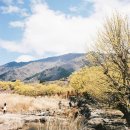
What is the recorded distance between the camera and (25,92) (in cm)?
8356

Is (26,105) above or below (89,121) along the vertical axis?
above

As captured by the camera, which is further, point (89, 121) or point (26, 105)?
point (26, 105)

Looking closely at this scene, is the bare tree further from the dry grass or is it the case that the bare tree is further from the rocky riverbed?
the dry grass

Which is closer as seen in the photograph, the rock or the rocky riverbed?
the rocky riverbed

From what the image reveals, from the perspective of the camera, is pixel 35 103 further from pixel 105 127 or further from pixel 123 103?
pixel 123 103

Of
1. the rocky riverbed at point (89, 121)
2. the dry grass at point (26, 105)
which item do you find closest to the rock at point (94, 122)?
the rocky riverbed at point (89, 121)

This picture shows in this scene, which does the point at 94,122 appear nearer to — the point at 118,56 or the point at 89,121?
the point at 89,121

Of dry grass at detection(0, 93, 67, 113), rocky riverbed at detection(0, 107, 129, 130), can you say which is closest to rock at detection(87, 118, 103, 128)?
rocky riverbed at detection(0, 107, 129, 130)

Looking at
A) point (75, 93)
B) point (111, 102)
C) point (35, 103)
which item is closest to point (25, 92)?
point (75, 93)

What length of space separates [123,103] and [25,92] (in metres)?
59.6

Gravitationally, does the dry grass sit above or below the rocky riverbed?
above

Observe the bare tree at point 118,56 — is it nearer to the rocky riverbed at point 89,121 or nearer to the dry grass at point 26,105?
the rocky riverbed at point 89,121

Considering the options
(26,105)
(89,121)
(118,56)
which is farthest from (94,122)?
(26,105)

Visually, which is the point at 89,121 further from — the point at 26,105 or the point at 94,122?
the point at 26,105
